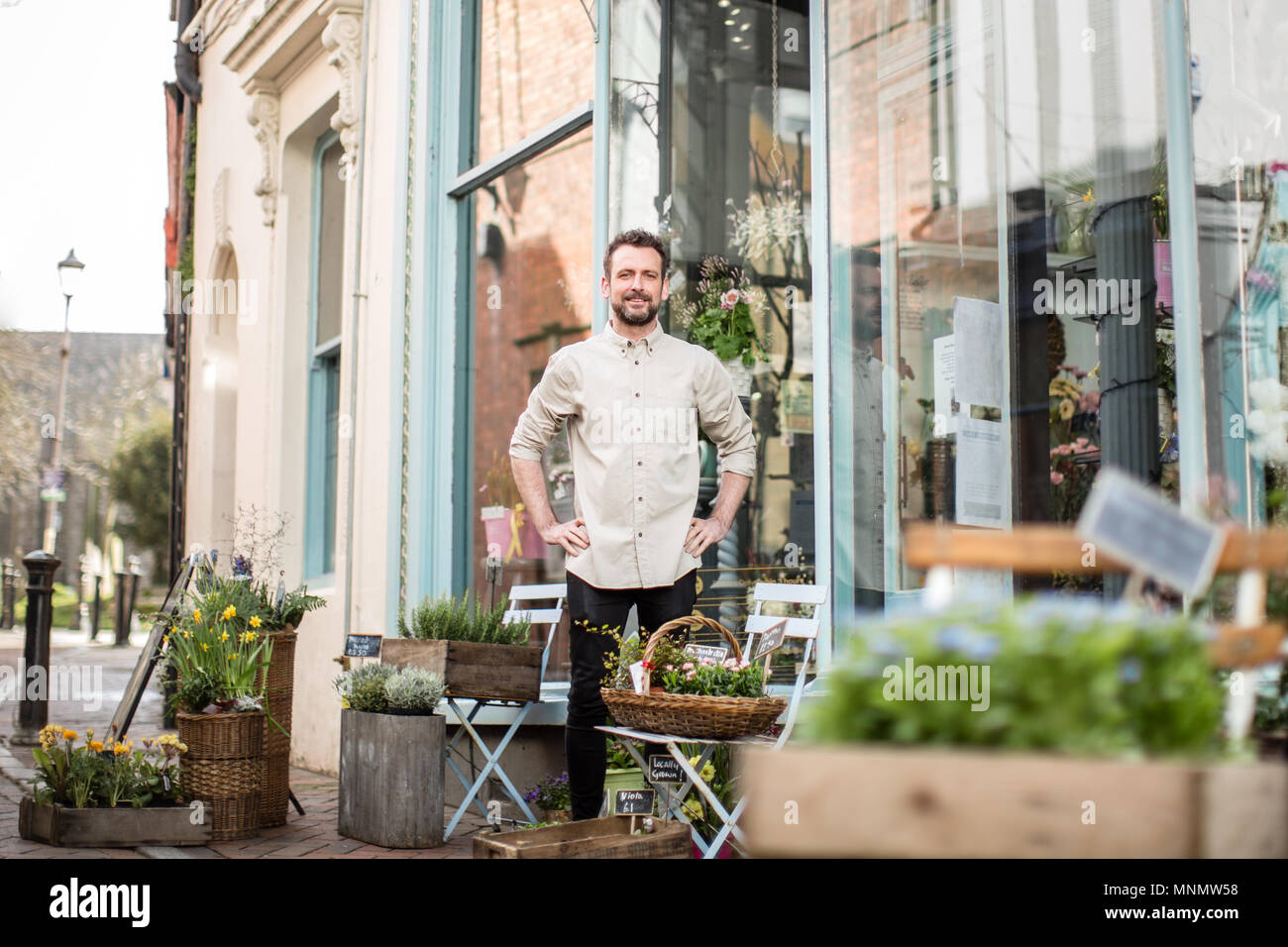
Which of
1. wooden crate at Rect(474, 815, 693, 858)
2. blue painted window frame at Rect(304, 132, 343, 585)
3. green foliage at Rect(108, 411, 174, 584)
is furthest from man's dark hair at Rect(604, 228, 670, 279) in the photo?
green foliage at Rect(108, 411, 174, 584)

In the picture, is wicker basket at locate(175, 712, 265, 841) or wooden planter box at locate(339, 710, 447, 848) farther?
wicker basket at locate(175, 712, 265, 841)

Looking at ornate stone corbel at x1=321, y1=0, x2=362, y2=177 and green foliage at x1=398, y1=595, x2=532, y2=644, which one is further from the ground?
ornate stone corbel at x1=321, y1=0, x2=362, y2=177

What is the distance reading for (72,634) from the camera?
21.1 meters

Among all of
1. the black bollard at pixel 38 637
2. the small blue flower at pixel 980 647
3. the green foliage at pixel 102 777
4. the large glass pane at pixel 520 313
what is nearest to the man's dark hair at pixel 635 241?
the large glass pane at pixel 520 313

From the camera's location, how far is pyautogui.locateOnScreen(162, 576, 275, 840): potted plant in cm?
484

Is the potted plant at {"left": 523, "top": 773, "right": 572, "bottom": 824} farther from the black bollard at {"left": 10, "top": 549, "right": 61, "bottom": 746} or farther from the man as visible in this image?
the black bollard at {"left": 10, "top": 549, "right": 61, "bottom": 746}

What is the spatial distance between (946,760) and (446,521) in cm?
571

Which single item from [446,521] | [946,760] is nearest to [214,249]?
[446,521]

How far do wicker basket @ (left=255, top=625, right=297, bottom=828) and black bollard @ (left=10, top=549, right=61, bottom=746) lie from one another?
401 cm

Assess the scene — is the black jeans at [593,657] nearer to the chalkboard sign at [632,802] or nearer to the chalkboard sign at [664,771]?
the chalkboard sign at [664,771]

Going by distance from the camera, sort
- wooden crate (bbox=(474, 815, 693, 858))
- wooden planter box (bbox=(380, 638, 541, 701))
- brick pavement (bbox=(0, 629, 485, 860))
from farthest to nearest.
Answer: wooden planter box (bbox=(380, 638, 541, 701))
brick pavement (bbox=(0, 629, 485, 860))
wooden crate (bbox=(474, 815, 693, 858))

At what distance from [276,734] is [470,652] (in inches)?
35.4

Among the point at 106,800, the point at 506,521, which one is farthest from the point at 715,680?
the point at 506,521

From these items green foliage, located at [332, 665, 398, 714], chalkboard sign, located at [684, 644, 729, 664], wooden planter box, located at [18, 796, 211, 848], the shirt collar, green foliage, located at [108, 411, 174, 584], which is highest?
green foliage, located at [108, 411, 174, 584]
